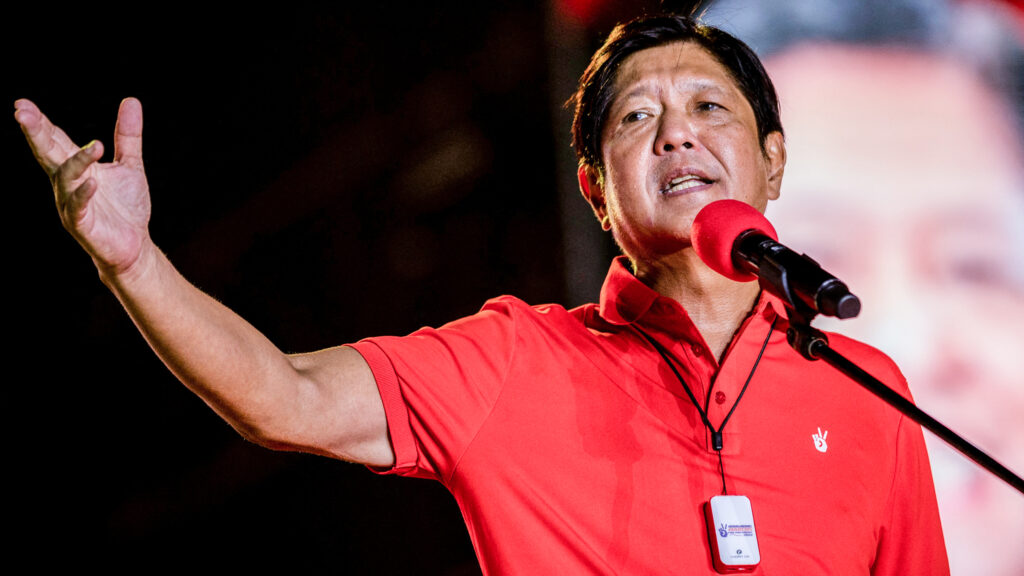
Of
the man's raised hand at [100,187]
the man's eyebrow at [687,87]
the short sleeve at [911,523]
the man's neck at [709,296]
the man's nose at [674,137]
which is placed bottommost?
the short sleeve at [911,523]

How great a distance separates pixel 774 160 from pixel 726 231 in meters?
1.09

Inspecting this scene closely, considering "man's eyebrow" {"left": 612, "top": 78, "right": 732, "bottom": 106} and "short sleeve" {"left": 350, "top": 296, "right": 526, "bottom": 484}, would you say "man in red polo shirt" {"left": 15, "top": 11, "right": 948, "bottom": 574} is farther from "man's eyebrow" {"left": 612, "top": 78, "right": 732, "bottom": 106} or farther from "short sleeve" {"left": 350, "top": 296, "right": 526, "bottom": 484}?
"man's eyebrow" {"left": 612, "top": 78, "right": 732, "bottom": 106}

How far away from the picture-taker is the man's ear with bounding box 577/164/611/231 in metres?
2.19

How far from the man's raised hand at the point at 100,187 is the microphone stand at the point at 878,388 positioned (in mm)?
903

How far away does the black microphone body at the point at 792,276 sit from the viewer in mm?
955

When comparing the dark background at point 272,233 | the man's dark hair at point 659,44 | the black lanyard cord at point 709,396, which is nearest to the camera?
the black lanyard cord at point 709,396

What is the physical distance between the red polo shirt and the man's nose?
342 millimetres

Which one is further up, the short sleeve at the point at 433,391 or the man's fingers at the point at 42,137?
the man's fingers at the point at 42,137

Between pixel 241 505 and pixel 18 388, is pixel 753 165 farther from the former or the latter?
pixel 18 388

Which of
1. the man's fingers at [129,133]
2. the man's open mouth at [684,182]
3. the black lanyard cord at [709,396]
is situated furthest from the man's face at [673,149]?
the man's fingers at [129,133]

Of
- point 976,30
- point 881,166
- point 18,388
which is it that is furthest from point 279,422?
point 976,30

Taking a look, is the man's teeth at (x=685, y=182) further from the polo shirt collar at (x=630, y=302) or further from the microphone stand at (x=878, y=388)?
the microphone stand at (x=878, y=388)

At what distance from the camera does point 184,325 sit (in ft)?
3.89

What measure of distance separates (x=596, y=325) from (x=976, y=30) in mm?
1829
